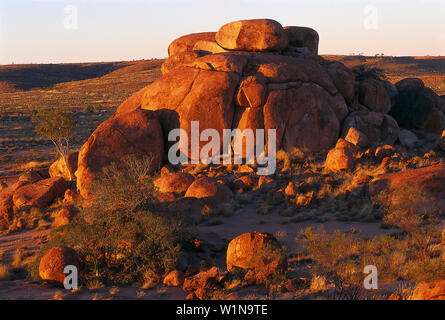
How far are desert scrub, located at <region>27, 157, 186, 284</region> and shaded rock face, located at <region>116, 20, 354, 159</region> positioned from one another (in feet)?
23.2

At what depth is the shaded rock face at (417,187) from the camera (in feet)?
39.4

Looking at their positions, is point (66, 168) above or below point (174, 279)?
above

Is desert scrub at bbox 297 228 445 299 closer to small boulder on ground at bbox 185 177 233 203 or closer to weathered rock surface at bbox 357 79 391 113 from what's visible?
small boulder on ground at bbox 185 177 233 203

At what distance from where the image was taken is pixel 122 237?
9602 mm

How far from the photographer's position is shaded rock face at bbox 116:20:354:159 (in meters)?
17.4

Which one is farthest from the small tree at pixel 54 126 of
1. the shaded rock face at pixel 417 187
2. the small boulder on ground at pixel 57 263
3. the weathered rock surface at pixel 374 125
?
the shaded rock face at pixel 417 187

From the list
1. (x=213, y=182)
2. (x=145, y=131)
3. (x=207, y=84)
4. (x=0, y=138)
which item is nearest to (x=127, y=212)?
(x=213, y=182)

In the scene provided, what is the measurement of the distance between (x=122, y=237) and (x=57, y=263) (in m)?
1.48

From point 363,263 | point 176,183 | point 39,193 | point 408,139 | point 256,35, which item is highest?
point 256,35

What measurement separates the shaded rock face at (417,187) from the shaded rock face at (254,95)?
522 centimetres

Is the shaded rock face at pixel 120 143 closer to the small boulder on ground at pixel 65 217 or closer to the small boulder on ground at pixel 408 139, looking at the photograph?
the small boulder on ground at pixel 65 217

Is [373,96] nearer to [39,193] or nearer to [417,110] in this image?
[417,110]

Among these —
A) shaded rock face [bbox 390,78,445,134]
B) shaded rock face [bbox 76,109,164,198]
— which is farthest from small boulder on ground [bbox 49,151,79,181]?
shaded rock face [bbox 390,78,445,134]

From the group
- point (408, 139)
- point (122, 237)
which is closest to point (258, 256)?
point (122, 237)
